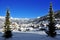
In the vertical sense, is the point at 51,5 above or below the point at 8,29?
above

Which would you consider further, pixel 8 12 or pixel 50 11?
pixel 50 11

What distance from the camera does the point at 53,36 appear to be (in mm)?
45156

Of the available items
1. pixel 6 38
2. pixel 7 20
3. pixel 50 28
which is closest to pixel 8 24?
pixel 7 20

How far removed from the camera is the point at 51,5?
4534 centimetres

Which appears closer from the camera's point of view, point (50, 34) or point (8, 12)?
point (8, 12)

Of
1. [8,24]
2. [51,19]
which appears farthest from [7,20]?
[51,19]

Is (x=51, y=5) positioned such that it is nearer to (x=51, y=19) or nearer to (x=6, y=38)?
(x=51, y=19)

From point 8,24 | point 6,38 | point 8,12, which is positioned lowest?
point 6,38

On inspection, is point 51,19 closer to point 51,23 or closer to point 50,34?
point 51,23

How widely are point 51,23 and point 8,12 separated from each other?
40.3 feet

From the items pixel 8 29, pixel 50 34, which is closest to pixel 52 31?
pixel 50 34

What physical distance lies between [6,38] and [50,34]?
1229 cm

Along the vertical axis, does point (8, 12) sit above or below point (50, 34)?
above

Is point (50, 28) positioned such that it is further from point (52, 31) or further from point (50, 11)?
point (50, 11)
